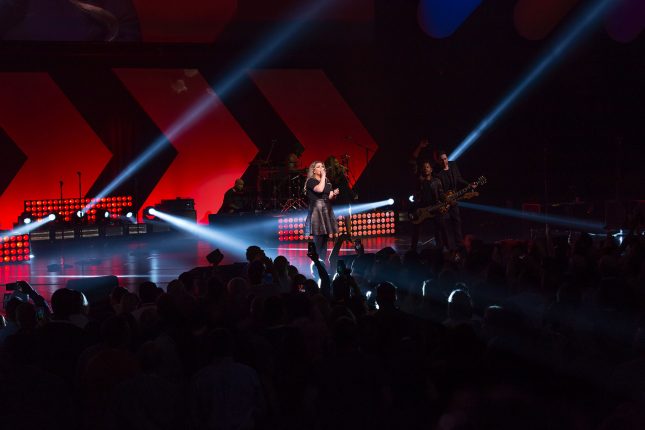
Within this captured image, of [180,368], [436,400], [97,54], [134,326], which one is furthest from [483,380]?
[97,54]

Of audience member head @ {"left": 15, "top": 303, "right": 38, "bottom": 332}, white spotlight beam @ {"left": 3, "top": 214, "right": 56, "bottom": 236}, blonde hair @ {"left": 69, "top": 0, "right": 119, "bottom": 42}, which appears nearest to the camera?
audience member head @ {"left": 15, "top": 303, "right": 38, "bottom": 332}

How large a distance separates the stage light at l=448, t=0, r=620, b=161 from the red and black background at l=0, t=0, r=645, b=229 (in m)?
0.13

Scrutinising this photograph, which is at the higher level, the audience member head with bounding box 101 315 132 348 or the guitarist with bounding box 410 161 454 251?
the guitarist with bounding box 410 161 454 251

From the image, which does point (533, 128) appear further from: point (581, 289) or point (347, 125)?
Result: point (581, 289)

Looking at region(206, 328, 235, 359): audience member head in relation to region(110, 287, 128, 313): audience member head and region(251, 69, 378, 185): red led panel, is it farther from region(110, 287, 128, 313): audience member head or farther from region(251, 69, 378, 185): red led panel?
region(251, 69, 378, 185): red led panel

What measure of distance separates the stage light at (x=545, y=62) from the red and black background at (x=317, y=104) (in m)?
0.13

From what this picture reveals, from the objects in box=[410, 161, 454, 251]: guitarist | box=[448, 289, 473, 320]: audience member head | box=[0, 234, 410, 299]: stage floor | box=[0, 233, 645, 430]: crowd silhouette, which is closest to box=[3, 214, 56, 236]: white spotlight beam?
box=[0, 234, 410, 299]: stage floor

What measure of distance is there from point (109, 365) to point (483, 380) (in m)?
1.65

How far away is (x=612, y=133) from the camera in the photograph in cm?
1538

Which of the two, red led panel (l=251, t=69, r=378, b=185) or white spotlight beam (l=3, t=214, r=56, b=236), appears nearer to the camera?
white spotlight beam (l=3, t=214, r=56, b=236)

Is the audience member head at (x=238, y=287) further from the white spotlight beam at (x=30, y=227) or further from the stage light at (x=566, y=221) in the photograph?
the white spotlight beam at (x=30, y=227)

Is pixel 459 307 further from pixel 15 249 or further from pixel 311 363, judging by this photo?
pixel 15 249

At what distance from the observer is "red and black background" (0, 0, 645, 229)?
50.8ft

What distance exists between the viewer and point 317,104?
18.0 m
